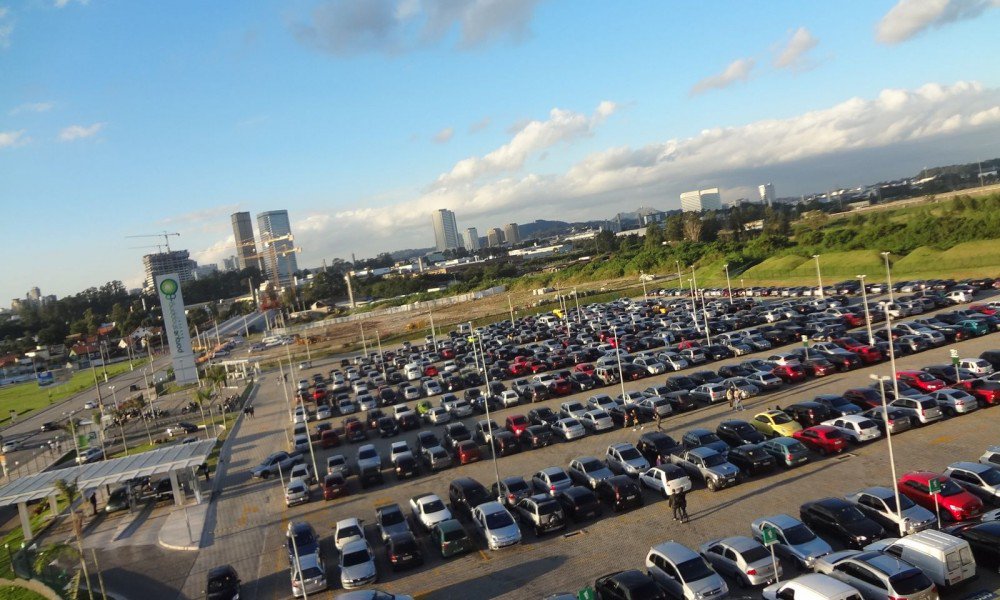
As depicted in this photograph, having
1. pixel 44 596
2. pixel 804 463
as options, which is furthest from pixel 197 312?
pixel 804 463

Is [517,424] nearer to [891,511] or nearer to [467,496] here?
[467,496]

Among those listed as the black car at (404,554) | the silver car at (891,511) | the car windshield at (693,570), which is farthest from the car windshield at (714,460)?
the black car at (404,554)

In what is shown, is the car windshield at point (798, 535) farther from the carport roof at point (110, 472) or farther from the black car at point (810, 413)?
the carport roof at point (110, 472)

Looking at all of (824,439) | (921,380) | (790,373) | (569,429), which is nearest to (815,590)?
(824,439)

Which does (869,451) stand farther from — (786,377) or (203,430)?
(203,430)

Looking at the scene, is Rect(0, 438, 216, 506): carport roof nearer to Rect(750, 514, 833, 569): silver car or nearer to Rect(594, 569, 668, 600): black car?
Rect(594, 569, 668, 600): black car

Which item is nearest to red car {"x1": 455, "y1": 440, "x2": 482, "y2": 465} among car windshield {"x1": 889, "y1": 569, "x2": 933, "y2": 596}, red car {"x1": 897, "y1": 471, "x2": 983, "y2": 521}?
red car {"x1": 897, "y1": 471, "x2": 983, "y2": 521}
